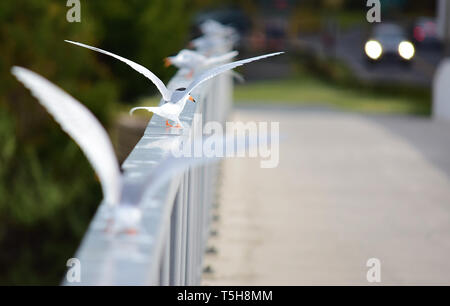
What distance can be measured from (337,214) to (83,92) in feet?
51.0

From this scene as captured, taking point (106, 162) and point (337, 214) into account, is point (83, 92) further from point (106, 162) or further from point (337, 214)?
point (106, 162)

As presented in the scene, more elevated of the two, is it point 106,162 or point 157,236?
point 106,162

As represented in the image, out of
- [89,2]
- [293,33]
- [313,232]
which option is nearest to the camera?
[313,232]

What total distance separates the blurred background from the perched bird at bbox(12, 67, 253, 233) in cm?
1047

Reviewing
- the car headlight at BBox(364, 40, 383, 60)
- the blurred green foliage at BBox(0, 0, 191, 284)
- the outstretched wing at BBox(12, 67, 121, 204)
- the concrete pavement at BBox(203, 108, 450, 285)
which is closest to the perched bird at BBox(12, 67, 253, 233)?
the outstretched wing at BBox(12, 67, 121, 204)

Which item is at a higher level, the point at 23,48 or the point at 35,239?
the point at 23,48

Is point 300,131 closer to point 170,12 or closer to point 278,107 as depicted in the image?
point 278,107

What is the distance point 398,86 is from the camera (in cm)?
3388

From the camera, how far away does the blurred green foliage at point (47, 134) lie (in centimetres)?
2145

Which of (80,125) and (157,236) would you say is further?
(80,125)

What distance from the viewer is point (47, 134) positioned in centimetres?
2381

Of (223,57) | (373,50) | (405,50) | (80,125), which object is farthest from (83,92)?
(80,125)
